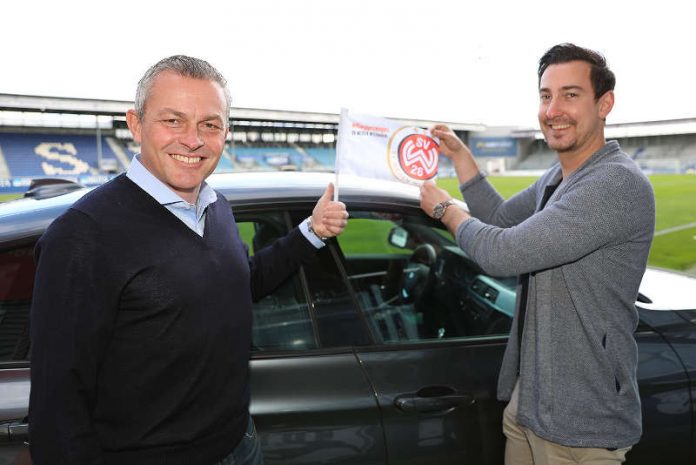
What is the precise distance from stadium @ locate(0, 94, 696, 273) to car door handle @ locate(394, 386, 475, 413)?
1832 centimetres

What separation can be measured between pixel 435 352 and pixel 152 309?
1134 mm

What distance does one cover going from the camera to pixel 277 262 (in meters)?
1.91

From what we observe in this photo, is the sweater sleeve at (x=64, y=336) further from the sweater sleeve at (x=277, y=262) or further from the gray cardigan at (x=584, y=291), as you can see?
the gray cardigan at (x=584, y=291)

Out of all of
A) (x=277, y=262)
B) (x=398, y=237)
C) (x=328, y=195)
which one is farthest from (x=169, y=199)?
(x=398, y=237)

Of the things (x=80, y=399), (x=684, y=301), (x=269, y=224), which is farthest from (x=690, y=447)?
(x=80, y=399)

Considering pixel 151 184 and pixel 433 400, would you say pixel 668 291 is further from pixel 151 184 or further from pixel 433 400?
pixel 151 184

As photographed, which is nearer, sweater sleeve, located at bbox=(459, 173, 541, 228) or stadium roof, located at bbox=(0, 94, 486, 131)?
sweater sleeve, located at bbox=(459, 173, 541, 228)

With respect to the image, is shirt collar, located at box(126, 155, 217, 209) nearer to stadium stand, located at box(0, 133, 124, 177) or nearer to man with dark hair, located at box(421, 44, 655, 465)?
man with dark hair, located at box(421, 44, 655, 465)

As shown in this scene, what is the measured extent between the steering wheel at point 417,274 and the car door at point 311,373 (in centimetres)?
73

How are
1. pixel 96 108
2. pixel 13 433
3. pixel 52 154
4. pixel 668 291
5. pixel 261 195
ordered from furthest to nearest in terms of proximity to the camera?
1. pixel 52 154
2. pixel 96 108
3. pixel 668 291
4. pixel 261 195
5. pixel 13 433

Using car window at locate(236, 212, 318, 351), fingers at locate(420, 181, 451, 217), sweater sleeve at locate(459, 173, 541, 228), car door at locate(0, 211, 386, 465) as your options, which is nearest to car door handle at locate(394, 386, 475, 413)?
car door at locate(0, 211, 386, 465)

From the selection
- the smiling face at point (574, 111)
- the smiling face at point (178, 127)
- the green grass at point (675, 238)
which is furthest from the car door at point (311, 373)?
the green grass at point (675, 238)

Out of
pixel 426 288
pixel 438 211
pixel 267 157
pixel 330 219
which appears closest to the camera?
pixel 330 219

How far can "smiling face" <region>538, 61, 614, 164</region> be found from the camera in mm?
1794
